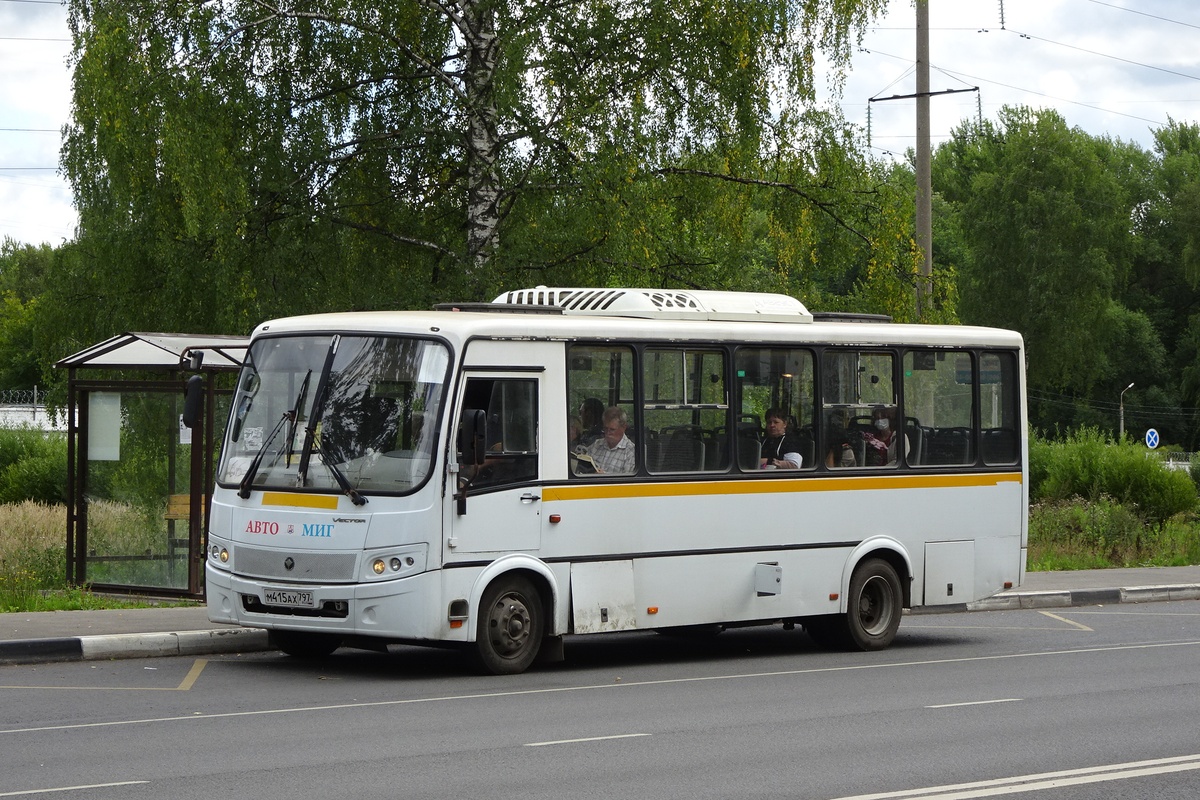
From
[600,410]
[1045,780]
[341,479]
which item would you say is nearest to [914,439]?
[600,410]

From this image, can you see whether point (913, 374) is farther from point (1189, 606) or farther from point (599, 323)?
point (1189, 606)

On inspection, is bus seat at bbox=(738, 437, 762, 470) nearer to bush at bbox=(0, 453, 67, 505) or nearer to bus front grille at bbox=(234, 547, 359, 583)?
bus front grille at bbox=(234, 547, 359, 583)

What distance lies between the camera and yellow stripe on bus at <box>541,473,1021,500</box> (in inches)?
521

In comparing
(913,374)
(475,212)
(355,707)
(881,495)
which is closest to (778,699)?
(355,707)

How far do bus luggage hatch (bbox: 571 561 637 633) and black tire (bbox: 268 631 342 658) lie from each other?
1.99 meters

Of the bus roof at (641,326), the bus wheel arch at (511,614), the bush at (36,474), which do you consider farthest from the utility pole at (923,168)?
the bush at (36,474)

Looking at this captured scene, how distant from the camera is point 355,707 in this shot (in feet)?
35.9

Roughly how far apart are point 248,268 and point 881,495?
930cm

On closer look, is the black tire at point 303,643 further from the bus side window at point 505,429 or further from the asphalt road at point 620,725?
the bus side window at point 505,429

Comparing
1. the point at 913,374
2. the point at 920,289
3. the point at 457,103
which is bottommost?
the point at 913,374

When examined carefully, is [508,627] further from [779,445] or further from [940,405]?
[940,405]

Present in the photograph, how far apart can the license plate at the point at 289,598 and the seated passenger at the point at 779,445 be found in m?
4.28

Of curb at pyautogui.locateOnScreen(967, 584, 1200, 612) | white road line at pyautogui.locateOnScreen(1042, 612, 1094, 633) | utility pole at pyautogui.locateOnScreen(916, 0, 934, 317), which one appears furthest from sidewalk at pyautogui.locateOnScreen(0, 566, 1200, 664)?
utility pole at pyautogui.locateOnScreen(916, 0, 934, 317)

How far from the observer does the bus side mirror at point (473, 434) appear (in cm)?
1221
